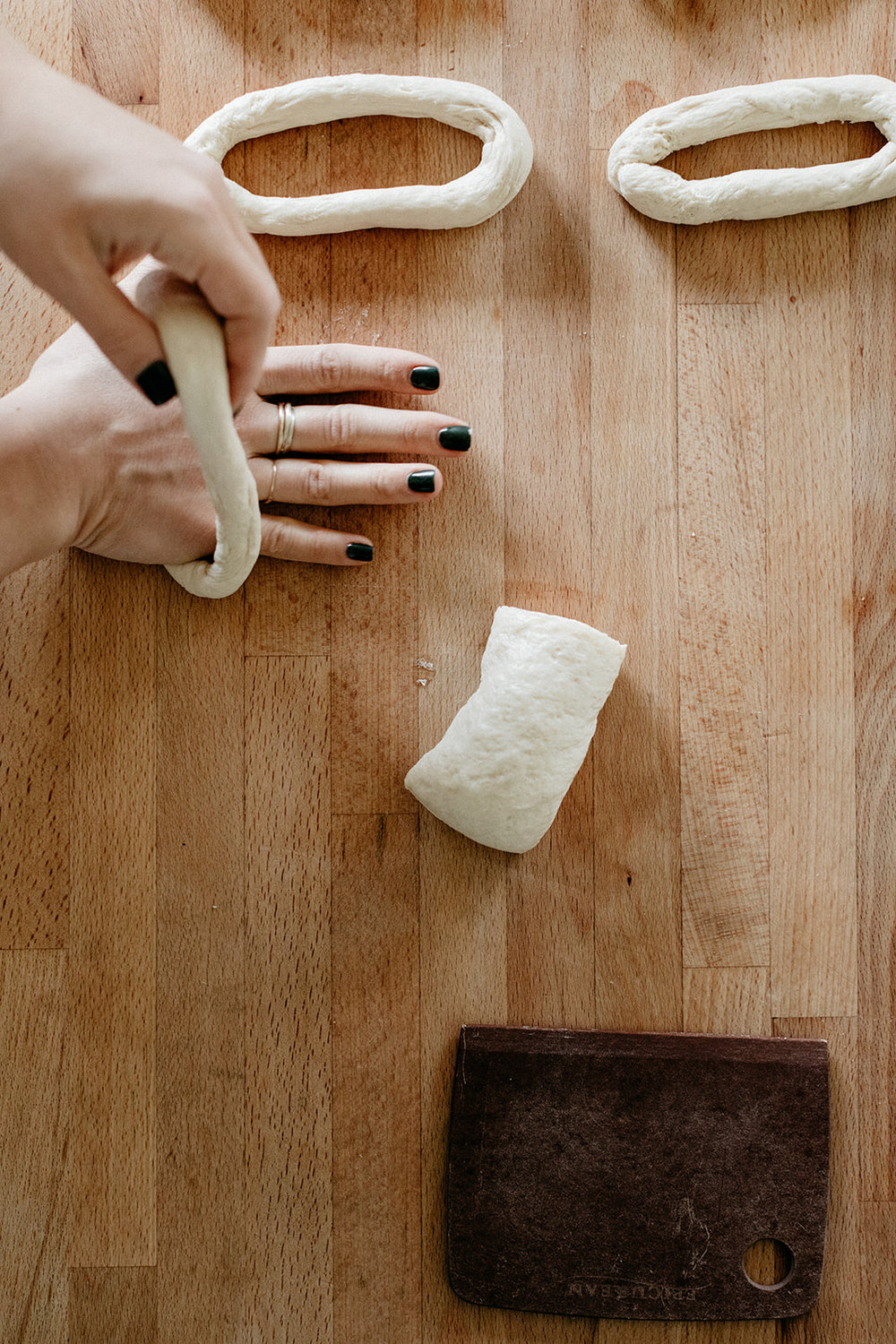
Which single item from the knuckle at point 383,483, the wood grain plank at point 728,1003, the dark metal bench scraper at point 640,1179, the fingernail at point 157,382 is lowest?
the dark metal bench scraper at point 640,1179

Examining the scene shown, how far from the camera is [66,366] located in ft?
2.43

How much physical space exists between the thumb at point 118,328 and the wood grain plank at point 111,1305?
2.47 ft

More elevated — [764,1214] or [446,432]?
[446,432]

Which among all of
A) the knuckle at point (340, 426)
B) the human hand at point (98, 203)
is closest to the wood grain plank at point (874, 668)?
the knuckle at point (340, 426)

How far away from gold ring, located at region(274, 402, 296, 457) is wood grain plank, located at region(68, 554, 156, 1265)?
17 cm

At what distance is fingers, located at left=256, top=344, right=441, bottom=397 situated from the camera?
29.1 inches

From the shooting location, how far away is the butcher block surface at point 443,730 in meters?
0.77

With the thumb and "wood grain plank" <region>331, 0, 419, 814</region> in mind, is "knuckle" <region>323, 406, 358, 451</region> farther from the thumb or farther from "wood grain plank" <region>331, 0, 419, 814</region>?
the thumb

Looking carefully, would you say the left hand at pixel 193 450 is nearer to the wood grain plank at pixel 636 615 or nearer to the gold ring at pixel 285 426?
the gold ring at pixel 285 426

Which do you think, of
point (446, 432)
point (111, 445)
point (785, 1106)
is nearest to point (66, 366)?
point (111, 445)

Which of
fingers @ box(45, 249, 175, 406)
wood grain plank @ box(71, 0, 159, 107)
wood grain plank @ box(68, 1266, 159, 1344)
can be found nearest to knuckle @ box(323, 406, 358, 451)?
fingers @ box(45, 249, 175, 406)

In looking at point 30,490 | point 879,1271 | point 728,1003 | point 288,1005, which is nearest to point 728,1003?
point 728,1003

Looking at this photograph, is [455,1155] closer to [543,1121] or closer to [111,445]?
[543,1121]

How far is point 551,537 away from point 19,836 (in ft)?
1.82
